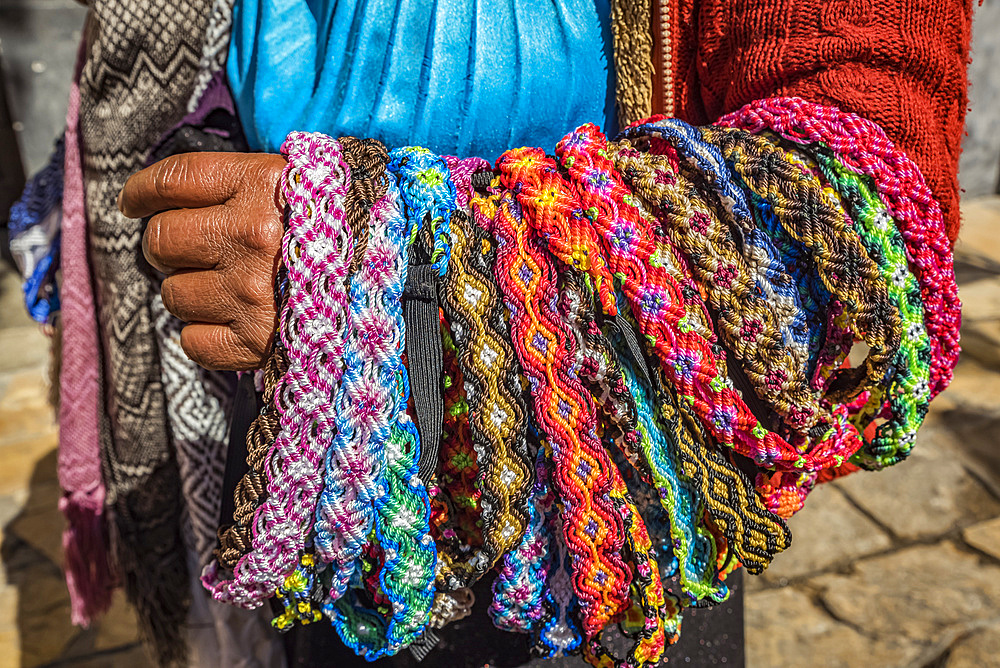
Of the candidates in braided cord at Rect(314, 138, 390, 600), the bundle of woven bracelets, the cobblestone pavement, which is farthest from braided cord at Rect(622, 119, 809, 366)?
the cobblestone pavement

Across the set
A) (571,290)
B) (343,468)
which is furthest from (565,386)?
(343,468)

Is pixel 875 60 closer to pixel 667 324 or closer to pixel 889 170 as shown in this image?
pixel 889 170

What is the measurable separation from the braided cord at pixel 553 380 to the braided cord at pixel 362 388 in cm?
8

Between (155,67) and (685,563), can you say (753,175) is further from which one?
(155,67)

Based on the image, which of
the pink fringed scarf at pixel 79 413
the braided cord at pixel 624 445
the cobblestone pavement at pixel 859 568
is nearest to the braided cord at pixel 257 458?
the braided cord at pixel 624 445

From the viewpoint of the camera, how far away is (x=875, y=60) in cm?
51

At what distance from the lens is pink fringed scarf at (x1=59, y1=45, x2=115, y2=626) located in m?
0.93

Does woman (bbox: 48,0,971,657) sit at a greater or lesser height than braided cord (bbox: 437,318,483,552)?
greater

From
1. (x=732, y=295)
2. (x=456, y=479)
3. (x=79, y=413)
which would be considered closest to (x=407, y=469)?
(x=456, y=479)

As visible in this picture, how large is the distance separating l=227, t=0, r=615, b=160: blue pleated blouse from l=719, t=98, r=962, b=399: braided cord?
18 cm

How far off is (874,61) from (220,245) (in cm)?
50

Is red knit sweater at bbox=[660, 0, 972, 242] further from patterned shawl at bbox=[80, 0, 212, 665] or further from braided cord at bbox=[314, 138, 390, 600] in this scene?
patterned shawl at bbox=[80, 0, 212, 665]

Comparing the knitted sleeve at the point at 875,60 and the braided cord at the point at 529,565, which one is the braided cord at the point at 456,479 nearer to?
the braided cord at the point at 529,565

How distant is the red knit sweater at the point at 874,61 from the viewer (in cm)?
50
